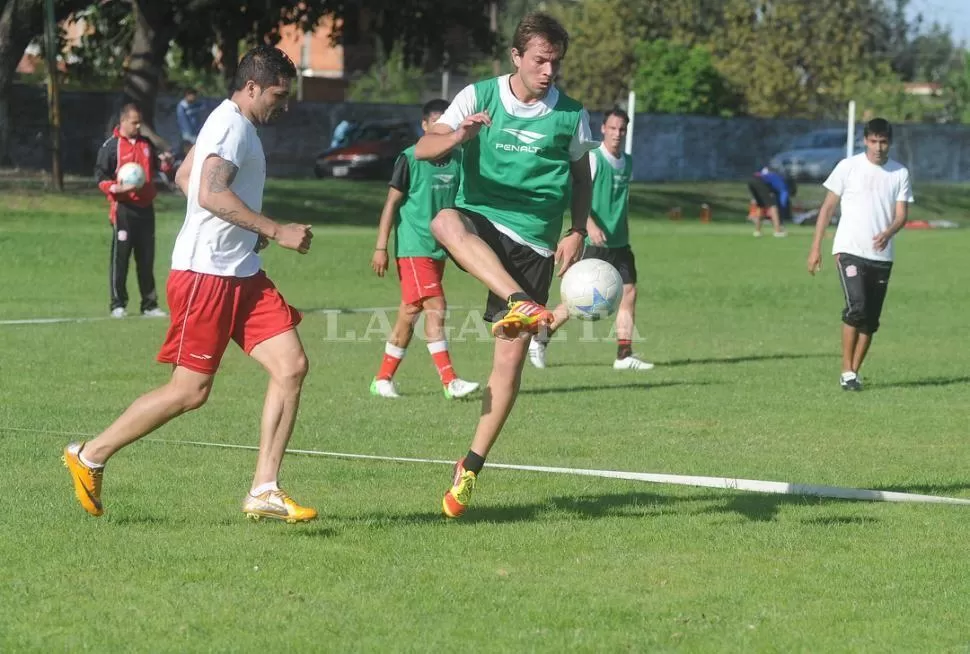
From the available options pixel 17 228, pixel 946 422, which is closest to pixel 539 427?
pixel 946 422

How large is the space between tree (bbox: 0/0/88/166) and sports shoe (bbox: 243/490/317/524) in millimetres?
30171

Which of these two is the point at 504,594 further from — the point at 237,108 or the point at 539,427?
the point at 539,427

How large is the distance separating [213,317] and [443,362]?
5.13m

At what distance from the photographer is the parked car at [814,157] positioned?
4775 centimetres

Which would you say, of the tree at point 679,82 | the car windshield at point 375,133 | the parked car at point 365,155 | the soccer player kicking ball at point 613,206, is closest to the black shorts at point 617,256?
the soccer player kicking ball at point 613,206

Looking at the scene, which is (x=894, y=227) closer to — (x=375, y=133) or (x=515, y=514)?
(x=515, y=514)

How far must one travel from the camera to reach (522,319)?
7.12m

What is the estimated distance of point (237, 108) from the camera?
6.98 meters

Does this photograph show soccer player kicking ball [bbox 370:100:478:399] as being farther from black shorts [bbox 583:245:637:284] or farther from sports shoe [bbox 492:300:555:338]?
sports shoe [bbox 492:300:555:338]

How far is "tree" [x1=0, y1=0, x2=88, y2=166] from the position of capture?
116ft

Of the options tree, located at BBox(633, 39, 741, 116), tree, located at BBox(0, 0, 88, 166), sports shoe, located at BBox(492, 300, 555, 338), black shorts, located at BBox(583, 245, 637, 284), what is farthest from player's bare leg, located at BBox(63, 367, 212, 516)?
tree, located at BBox(633, 39, 741, 116)

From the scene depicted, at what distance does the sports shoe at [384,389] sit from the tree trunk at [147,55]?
26.3 meters

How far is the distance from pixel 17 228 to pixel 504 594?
77.6ft

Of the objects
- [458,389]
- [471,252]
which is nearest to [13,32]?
[458,389]
